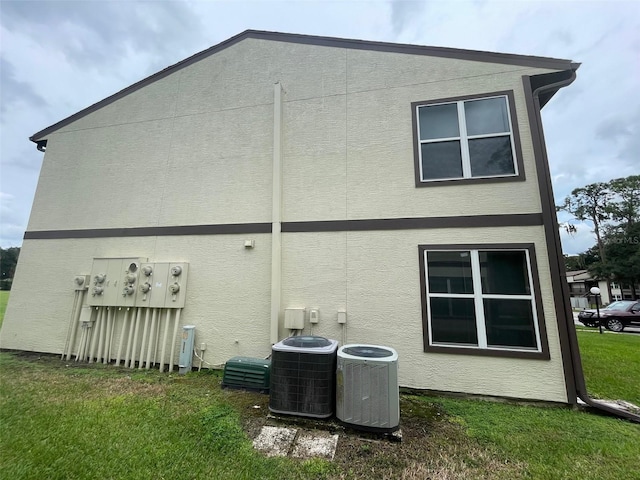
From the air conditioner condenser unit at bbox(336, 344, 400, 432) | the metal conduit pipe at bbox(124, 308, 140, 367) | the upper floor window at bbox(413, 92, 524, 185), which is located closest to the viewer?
the air conditioner condenser unit at bbox(336, 344, 400, 432)

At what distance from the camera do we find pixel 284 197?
16.9ft

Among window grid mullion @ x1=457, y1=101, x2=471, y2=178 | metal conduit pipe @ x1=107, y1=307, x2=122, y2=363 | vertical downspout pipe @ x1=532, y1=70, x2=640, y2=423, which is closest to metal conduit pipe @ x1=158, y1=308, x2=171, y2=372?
metal conduit pipe @ x1=107, y1=307, x2=122, y2=363

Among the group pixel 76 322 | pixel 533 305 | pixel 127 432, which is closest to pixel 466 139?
pixel 533 305

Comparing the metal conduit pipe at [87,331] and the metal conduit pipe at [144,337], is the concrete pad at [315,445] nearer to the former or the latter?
the metal conduit pipe at [144,337]

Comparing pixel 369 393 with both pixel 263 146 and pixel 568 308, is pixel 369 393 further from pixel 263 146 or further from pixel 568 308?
pixel 263 146

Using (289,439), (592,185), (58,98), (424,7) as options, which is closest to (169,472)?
(289,439)

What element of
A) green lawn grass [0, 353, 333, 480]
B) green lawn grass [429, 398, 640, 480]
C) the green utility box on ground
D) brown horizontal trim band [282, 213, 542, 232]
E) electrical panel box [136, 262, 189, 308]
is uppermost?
brown horizontal trim band [282, 213, 542, 232]

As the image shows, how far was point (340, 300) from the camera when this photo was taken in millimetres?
4590

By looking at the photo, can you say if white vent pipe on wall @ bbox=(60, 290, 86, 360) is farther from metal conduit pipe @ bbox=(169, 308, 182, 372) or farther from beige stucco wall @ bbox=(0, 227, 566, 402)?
metal conduit pipe @ bbox=(169, 308, 182, 372)

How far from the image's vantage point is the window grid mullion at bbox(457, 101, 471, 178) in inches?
179

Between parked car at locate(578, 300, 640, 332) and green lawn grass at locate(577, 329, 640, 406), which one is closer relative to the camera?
green lawn grass at locate(577, 329, 640, 406)

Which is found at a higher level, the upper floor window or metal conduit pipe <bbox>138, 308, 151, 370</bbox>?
the upper floor window

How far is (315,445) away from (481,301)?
3.03m

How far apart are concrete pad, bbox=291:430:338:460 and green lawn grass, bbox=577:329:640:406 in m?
4.24
